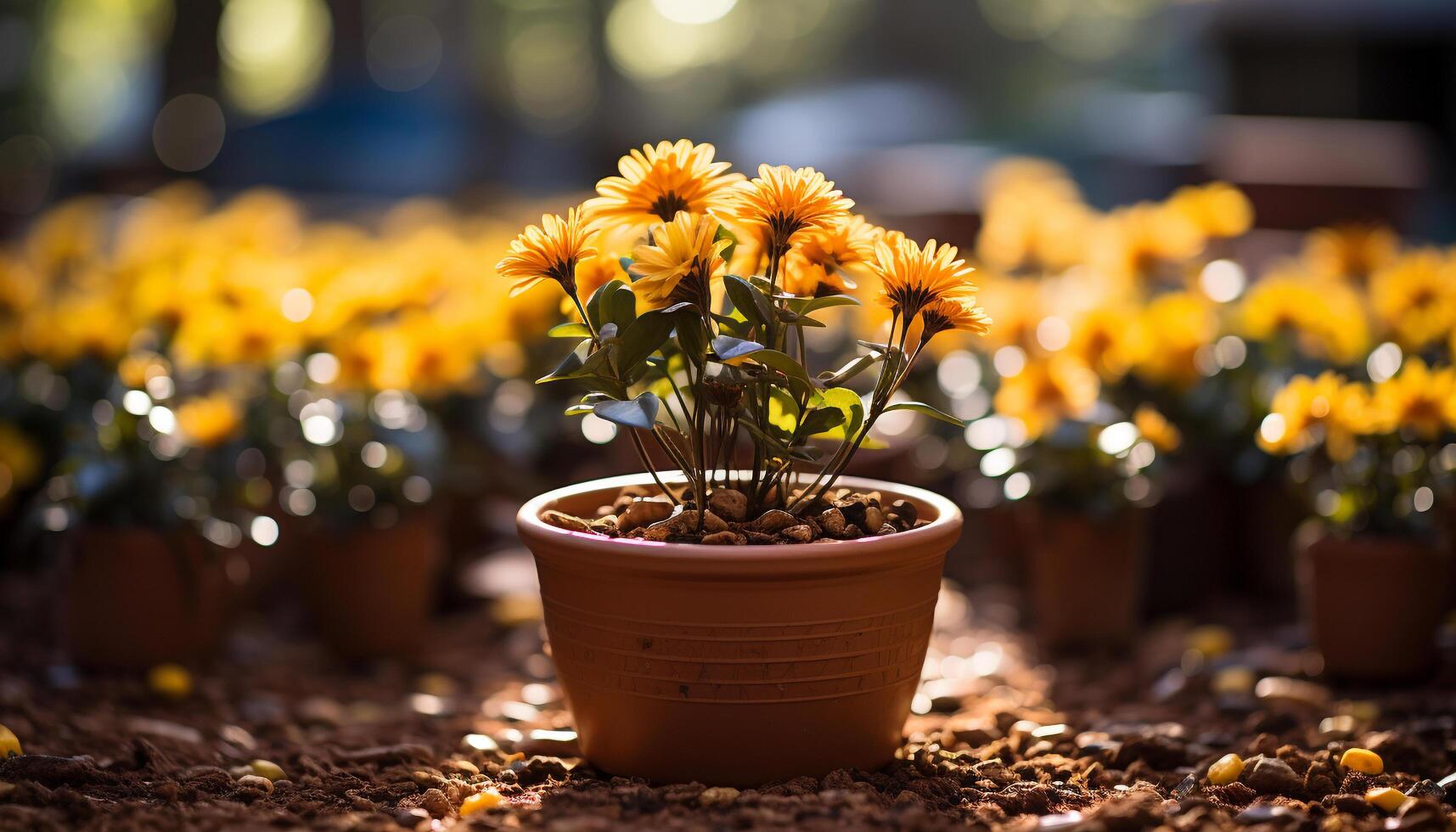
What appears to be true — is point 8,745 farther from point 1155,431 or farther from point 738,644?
point 1155,431

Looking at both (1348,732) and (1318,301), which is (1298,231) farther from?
(1348,732)

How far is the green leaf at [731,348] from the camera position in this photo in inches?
81.8

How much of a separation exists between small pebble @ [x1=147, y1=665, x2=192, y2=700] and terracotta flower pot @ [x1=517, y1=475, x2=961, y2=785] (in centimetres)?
122

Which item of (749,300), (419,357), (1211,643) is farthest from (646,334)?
(1211,643)

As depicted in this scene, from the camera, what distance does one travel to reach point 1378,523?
3090mm

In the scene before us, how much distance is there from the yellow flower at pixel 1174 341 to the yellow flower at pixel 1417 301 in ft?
1.63

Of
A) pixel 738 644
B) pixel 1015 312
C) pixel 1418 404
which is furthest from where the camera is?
pixel 1015 312

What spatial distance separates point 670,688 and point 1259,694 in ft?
4.85

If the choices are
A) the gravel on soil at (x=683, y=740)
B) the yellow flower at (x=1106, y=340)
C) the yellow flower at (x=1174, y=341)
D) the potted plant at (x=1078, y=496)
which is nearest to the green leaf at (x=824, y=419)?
the gravel on soil at (x=683, y=740)

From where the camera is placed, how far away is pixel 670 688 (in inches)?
87.8

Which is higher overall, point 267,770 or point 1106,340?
point 1106,340

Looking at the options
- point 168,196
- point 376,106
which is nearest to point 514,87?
point 376,106

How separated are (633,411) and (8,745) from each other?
4.51 ft

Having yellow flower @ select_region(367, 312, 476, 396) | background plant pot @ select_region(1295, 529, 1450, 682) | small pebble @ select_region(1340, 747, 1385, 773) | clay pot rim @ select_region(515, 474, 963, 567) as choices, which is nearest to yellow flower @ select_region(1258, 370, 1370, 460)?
background plant pot @ select_region(1295, 529, 1450, 682)
